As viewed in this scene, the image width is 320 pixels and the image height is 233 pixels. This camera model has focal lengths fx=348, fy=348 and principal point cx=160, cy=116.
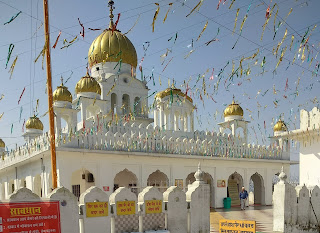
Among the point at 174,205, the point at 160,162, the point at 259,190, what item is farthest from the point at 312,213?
the point at 259,190

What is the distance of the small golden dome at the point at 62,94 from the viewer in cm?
2311

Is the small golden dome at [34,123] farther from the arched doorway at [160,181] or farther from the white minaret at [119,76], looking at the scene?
the arched doorway at [160,181]

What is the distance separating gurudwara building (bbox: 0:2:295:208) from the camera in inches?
703

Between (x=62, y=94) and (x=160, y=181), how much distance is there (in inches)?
342

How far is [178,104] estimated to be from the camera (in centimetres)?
2606

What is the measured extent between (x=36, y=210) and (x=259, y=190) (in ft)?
69.4

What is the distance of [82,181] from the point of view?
67.3ft

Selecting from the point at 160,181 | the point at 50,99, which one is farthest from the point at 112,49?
the point at 50,99

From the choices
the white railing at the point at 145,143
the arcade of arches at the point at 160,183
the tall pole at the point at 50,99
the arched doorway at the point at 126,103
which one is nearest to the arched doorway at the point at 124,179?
the arcade of arches at the point at 160,183

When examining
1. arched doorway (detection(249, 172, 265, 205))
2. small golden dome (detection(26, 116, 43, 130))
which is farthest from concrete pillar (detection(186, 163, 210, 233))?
small golden dome (detection(26, 116, 43, 130))

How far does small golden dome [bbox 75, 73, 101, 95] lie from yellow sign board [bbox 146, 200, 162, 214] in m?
15.7

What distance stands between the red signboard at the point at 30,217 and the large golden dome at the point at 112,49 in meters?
19.5

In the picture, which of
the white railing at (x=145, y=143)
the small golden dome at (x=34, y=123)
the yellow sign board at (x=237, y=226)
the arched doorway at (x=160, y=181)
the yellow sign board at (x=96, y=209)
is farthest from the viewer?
the small golden dome at (x=34, y=123)

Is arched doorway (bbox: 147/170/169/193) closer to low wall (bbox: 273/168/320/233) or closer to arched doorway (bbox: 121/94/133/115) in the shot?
arched doorway (bbox: 121/94/133/115)
